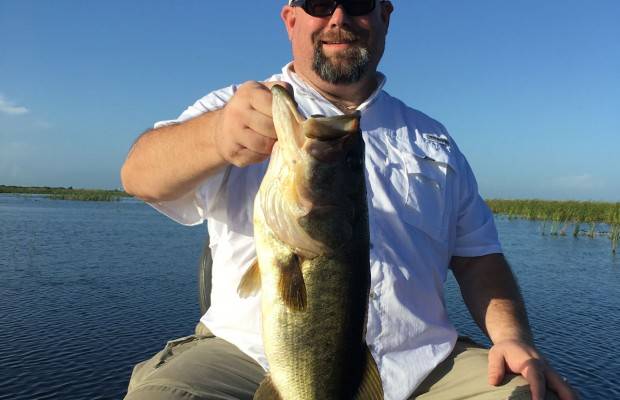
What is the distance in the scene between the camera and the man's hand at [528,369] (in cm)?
276

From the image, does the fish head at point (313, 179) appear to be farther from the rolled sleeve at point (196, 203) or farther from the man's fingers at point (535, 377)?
the man's fingers at point (535, 377)

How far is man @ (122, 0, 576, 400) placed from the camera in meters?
2.70

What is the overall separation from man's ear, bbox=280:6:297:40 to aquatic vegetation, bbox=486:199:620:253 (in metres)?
22.2

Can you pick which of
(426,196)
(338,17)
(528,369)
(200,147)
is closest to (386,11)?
(338,17)

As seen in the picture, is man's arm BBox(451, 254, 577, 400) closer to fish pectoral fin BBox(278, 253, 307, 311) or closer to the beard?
fish pectoral fin BBox(278, 253, 307, 311)

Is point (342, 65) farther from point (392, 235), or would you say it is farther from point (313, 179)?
point (313, 179)

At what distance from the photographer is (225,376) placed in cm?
296

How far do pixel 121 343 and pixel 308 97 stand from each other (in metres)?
6.94

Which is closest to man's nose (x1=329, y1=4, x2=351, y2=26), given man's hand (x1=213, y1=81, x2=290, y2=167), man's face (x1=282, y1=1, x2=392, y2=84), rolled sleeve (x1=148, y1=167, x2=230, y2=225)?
man's face (x1=282, y1=1, x2=392, y2=84)

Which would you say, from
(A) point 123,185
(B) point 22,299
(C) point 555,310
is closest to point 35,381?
(B) point 22,299

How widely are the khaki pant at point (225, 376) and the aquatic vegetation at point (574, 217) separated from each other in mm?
21966

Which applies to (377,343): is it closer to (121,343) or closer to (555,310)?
(121,343)

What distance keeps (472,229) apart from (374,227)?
0.85 metres

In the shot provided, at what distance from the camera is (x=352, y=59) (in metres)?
3.52
